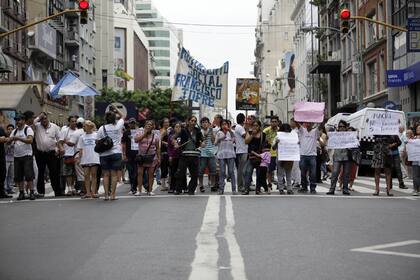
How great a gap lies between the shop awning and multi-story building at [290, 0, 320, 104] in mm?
41766

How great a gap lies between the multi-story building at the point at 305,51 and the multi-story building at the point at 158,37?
3045 inches

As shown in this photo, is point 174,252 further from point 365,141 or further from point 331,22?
point 331,22

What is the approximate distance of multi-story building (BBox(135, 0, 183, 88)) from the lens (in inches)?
6654

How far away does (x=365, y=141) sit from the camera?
25.3m

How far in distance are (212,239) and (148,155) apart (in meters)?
7.62

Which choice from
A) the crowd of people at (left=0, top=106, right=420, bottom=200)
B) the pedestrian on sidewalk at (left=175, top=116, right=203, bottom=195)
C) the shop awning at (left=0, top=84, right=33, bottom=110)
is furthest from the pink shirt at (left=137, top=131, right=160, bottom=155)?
the shop awning at (left=0, top=84, right=33, bottom=110)

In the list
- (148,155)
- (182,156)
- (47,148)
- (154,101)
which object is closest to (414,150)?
(182,156)

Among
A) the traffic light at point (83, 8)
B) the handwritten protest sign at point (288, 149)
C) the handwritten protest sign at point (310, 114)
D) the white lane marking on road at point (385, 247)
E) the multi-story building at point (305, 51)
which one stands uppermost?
the multi-story building at point (305, 51)

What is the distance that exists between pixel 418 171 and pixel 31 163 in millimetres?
8301

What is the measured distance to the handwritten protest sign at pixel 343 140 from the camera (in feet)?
52.6

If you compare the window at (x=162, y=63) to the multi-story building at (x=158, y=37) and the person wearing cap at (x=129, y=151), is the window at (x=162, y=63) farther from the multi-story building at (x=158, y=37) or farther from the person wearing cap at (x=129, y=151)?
the person wearing cap at (x=129, y=151)

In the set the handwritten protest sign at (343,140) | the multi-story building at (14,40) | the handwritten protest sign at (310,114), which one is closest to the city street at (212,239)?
the handwritten protest sign at (343,140)

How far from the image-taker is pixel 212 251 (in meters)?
7.72

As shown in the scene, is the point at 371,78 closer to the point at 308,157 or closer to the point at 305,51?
the point at 308,157
